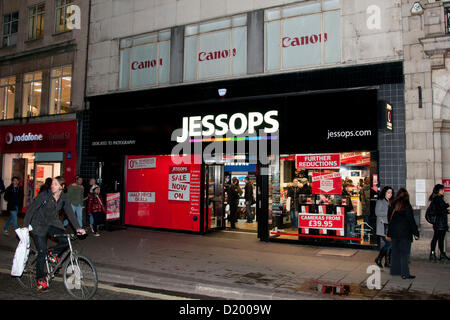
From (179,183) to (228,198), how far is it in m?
2.21

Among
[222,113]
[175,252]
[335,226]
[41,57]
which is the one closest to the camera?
[175,252]

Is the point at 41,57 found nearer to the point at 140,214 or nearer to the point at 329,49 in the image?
the point at 140,214

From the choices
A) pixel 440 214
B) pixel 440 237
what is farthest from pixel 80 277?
pixel 440 237

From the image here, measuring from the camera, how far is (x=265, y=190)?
12109mm

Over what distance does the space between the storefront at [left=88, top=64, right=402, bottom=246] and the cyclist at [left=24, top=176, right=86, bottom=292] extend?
6.79 meters

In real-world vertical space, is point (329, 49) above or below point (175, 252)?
above

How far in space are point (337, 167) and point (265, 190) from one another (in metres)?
2.37

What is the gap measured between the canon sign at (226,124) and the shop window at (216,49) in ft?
5.79

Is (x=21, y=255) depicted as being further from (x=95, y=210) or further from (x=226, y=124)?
(x=226, y=124)

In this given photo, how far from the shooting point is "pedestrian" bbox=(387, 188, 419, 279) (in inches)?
306

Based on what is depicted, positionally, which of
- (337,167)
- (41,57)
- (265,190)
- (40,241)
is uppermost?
(41,57)

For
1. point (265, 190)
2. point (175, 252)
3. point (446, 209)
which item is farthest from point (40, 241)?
point (446, 209)

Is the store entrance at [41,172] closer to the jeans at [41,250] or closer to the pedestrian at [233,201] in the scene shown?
the pedestrian at [233,201]

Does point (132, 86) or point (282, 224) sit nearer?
point (282, 224)
